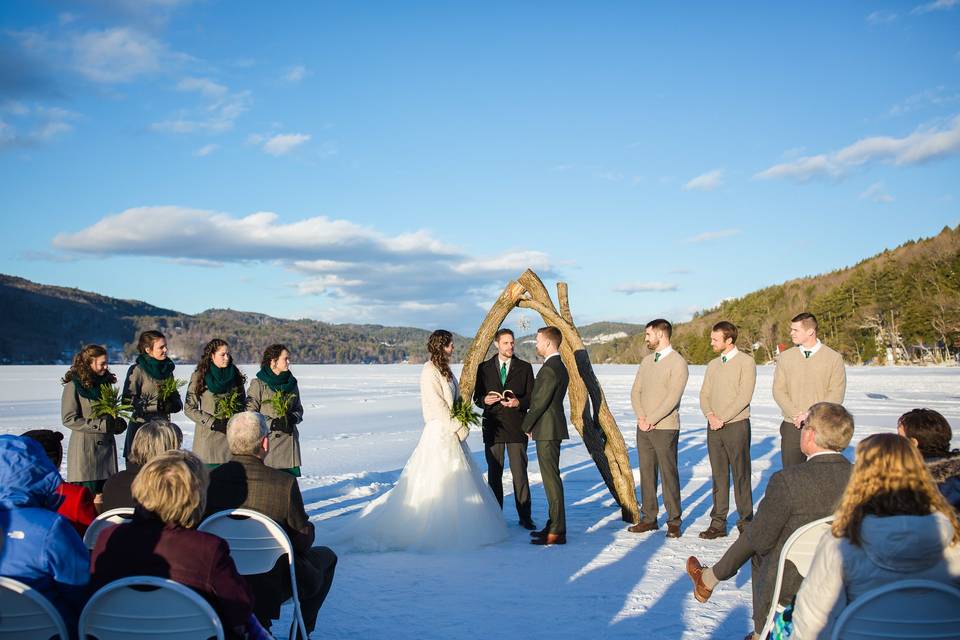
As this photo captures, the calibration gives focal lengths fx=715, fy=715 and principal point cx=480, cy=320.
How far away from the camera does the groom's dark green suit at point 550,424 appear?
7.29m

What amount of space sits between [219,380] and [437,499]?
2.53 metres

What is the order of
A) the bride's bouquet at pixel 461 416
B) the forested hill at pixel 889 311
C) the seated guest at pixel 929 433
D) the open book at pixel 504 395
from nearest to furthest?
the seated guest at pixel 929 433 → the bride's bouquet at pixel 461 416 → the open book at pixel 504 395 → the forested hill at pixel 889 311

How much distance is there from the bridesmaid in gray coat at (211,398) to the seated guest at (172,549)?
439cm

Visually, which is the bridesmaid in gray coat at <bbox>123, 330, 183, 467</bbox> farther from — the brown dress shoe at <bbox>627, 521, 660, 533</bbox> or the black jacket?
the brown dress shoe at <bbox>627, 521, 660, 533</bbox>

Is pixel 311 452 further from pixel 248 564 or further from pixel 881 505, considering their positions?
pixel 881 505

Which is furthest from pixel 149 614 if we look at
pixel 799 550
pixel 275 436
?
pixel 275 436

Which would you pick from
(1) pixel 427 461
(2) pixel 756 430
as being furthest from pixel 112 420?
(2) pixel 756 430

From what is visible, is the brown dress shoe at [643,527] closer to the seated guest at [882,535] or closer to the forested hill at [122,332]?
the seated guest at [882,535]

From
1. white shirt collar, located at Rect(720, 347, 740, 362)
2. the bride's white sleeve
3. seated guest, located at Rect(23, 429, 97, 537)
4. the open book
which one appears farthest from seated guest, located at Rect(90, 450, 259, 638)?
white shirt collar, located at Rect(720, 347, 740, 362)

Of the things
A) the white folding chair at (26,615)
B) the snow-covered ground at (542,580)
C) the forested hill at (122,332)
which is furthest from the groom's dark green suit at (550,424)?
the forested hill at (122,332)

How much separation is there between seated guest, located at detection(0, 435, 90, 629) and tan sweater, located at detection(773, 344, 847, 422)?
6.19 m

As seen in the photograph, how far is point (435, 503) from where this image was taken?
7.27 meters

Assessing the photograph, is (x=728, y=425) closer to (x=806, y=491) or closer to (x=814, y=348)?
(x=814, y=348)

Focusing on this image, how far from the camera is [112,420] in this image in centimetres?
639
